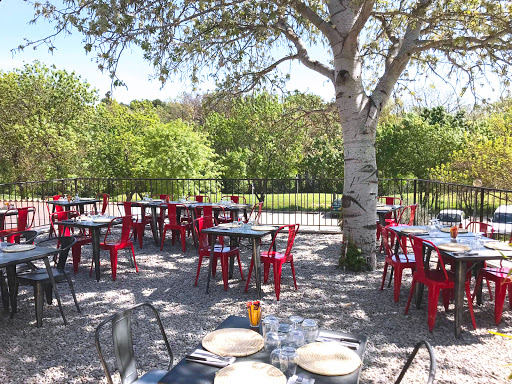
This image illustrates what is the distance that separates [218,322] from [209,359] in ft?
8.34

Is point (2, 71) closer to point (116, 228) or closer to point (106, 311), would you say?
point (116, 228)

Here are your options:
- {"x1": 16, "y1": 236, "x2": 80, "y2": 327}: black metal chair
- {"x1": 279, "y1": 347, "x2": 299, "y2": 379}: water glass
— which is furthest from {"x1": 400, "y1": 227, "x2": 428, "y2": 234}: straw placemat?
{"x1": 16, "y1": 236, "x2": 80, "y2": 327}: black metal chair

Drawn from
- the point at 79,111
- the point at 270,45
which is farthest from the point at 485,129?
the point at 79,111

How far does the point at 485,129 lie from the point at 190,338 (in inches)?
1017

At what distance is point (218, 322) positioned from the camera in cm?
462

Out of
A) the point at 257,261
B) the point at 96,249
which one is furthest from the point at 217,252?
the point at 96,249

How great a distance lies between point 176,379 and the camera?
195 cm

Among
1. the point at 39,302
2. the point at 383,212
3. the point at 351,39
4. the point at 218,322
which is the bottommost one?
the point at 218,322

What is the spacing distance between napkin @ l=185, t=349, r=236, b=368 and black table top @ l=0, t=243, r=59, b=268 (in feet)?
9.10

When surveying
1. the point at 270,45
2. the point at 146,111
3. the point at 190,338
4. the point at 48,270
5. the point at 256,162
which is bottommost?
the point at 190,338

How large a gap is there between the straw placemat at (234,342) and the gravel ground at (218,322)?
146 cm

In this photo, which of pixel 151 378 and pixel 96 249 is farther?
pixel 96 249

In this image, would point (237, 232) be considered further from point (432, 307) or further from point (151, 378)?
point (151, 378)

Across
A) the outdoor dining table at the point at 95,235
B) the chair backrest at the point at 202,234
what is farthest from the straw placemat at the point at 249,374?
the outdoor dining table at the point at 95,235
